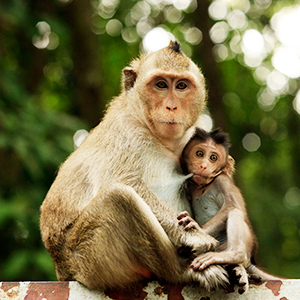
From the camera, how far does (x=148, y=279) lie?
367 centimetres

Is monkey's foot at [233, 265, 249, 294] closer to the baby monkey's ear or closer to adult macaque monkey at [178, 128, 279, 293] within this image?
adult macaque monkey at [178, 128, 279, 293]

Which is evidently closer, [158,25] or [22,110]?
[22,110]

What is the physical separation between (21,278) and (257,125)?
10.1m

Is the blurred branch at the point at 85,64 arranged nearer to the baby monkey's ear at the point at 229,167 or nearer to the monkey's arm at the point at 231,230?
the baby monkey's ear at the point at 229,167

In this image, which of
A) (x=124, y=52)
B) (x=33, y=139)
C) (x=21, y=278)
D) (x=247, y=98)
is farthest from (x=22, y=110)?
(x=247, y=98)

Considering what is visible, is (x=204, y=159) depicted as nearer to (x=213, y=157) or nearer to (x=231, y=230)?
(x=213, y=157)

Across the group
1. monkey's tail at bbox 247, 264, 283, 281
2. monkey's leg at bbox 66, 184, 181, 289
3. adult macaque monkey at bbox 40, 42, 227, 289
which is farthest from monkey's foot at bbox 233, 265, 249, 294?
monkey's tail at bbox 247, 264, 283, 281

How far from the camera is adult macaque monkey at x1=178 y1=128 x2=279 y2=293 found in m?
3.46

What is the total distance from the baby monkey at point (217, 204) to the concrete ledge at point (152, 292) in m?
0.19

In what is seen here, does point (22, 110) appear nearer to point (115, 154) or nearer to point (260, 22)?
point (115, 154)

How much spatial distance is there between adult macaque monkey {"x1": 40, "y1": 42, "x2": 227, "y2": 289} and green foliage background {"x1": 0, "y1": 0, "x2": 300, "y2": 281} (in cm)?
272

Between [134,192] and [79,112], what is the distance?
6.85 meters

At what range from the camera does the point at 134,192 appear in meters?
3.56

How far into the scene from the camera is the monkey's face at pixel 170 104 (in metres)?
4.03
